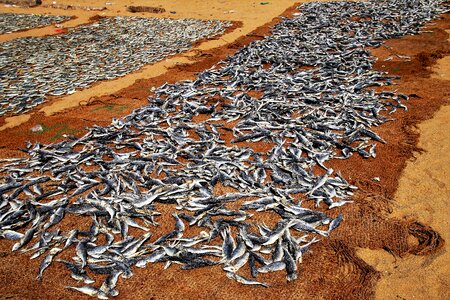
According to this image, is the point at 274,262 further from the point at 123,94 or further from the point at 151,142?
the point at 123,94

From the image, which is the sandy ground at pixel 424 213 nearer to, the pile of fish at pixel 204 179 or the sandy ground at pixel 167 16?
the pile of fish at pixel 204 179

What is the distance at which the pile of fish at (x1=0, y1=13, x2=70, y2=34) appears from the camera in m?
17.8

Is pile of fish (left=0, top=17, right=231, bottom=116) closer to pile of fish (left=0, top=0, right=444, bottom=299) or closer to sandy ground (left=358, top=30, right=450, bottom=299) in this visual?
pile of fish (left=0, top=0, right=444, bottom=299)

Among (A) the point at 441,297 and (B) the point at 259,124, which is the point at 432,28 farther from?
(A) the point at 441,297

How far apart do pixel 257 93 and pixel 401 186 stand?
4.53 m

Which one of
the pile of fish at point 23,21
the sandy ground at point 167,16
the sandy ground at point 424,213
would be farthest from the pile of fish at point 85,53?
the sandy ground at point 424,213

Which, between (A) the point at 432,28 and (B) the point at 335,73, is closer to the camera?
(B) the point at 335,73

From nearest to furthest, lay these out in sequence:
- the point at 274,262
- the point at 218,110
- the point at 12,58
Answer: the point at 274,262 → the point at 218,110 → the point at 12,58

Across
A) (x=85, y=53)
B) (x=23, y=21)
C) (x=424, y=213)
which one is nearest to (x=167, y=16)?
(x=85, y=53)

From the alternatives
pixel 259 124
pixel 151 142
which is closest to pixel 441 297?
pixel 259 124

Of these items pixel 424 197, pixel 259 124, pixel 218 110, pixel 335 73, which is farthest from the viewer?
pixel 335 73

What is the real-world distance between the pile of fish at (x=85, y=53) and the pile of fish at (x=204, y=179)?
3.44 meters

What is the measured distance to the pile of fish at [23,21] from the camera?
17750 mm

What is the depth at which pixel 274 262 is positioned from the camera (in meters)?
3.93
